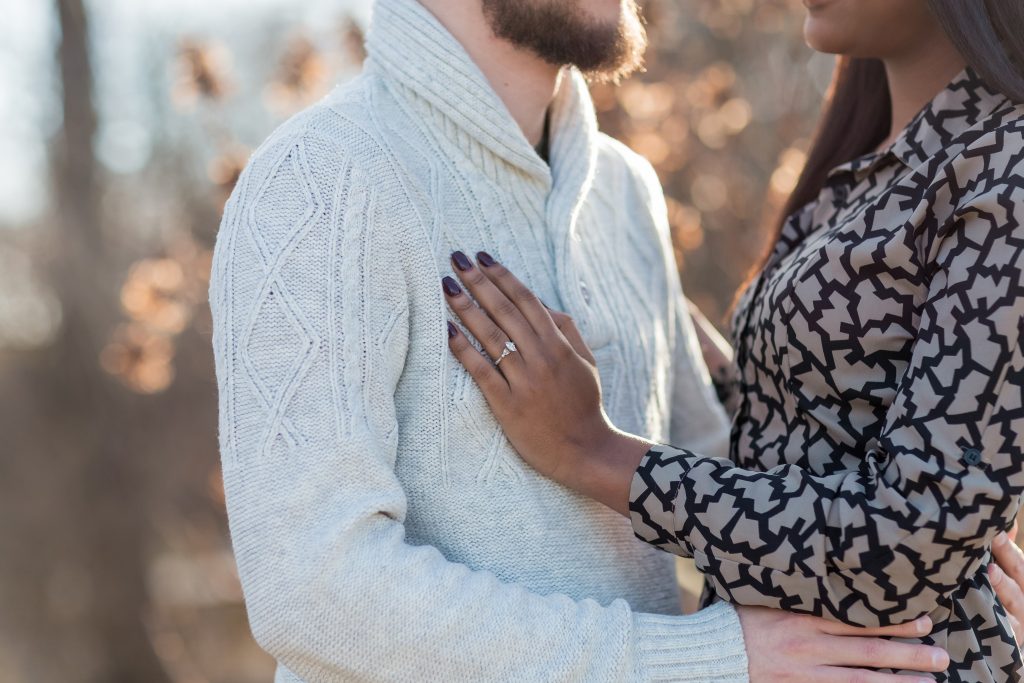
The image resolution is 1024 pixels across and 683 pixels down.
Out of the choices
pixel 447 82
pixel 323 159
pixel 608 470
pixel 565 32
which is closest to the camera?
pixel 323 159

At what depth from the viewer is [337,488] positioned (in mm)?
1544

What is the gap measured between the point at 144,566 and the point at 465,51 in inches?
229

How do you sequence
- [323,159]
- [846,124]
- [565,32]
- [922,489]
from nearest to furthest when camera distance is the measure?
[922,489]
[323,159]
[565,32]
[846,124]

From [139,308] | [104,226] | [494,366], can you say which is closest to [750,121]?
[139,308]

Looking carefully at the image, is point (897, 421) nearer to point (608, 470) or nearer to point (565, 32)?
point (608, 470)

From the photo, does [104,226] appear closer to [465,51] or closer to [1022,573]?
[465,51]

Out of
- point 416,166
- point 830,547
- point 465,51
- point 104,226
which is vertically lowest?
point 104,226

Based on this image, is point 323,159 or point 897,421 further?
point 323,159

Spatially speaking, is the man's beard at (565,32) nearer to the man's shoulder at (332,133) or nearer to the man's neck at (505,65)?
the man's neck at (505,65)

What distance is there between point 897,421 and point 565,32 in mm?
957

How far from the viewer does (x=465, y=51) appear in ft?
6.41

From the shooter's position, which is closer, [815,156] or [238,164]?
[815,156]

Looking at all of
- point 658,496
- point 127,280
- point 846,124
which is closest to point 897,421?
point 658,496

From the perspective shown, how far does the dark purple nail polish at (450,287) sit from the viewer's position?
1732mm
